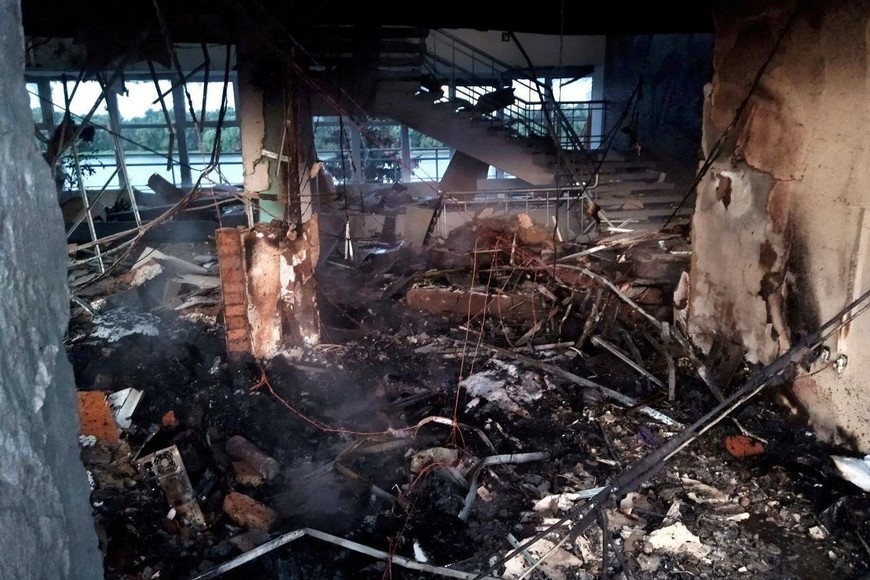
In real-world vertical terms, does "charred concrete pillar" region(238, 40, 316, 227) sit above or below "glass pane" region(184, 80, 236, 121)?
below

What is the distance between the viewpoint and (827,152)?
457cm

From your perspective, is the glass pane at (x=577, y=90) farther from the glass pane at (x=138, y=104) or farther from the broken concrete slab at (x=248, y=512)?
the broken concrete slab at (x=248, y=512)

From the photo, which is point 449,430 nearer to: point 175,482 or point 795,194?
point 175,482

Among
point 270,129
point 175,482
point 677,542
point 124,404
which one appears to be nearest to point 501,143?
point 270,129

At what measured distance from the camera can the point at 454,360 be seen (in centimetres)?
716

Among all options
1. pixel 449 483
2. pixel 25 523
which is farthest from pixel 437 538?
pixel 25 523

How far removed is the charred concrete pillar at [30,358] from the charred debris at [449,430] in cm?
194

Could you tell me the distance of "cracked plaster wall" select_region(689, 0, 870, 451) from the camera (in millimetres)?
4387

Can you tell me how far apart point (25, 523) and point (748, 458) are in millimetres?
4970

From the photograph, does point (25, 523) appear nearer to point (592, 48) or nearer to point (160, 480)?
point (160, 480)

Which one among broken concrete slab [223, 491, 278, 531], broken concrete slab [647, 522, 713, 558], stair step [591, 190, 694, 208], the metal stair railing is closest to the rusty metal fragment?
broken concrete slab [223, 491, 278, 531]

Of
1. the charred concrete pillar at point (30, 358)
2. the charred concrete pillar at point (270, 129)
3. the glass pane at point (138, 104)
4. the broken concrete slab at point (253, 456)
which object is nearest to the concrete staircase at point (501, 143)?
the charred concrete pillar at point (270, 129)

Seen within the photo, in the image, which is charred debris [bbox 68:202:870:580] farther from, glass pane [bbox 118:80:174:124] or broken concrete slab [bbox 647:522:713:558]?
glass pane [bbox 118:80:174:124]

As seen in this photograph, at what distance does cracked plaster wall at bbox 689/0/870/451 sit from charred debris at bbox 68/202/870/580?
9.5 inches
